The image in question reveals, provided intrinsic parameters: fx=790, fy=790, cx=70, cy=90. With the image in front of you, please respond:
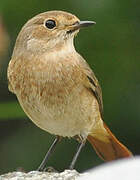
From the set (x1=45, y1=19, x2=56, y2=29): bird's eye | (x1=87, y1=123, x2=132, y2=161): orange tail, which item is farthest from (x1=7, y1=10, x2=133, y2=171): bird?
(x1=87, y1=123, x2=132, y2=161): orange tail

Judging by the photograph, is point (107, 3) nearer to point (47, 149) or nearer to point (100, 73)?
point (100, 73)

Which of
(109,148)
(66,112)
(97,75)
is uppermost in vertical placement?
(66,112)

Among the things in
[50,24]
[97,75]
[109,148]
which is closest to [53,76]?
[50,24]

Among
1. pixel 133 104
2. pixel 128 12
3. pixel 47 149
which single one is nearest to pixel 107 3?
pixel 128 12

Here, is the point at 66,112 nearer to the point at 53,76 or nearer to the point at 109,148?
the point at 53,76

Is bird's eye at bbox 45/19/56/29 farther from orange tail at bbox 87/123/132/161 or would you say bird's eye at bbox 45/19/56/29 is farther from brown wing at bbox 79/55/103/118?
orange tail at bbox 87/123/132/161

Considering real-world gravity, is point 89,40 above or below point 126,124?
above
